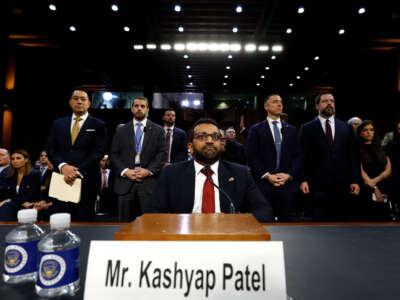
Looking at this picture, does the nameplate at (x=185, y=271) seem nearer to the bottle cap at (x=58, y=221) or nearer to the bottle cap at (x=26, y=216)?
the bottle cap at (x=58, y=221)

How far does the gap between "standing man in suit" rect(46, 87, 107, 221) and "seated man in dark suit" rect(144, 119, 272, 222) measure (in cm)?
92

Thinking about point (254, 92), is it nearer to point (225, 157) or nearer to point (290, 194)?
point (225, 157)

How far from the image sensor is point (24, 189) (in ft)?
9.05

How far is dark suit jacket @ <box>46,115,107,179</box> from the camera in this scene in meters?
2.02

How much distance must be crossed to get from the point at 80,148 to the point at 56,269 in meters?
1.77

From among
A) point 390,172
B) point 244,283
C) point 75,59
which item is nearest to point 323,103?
point 390,172

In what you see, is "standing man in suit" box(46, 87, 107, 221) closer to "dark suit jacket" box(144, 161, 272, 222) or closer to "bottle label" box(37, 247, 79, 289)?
"dark suit jacket" box(144, 161, 272, 222)

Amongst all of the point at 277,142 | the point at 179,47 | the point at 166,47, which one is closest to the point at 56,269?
the point at 277,142

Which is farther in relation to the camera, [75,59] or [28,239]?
[75,59]

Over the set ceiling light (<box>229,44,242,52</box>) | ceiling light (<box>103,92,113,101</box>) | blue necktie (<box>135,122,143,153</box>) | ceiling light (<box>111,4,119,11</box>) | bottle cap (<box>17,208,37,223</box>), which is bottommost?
bottle cap (<box>17,208,37,223</box>)

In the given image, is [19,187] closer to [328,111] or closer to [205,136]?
[205,136]

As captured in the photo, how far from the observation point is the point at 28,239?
575mm

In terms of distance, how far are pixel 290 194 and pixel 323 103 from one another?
0.94 metres

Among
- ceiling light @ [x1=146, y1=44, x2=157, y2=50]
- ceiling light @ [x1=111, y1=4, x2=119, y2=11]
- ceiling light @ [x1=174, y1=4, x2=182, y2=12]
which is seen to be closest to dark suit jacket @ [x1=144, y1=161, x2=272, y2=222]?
ceiling light @ [x1=174, y1=4, x2=182, y2=12]
